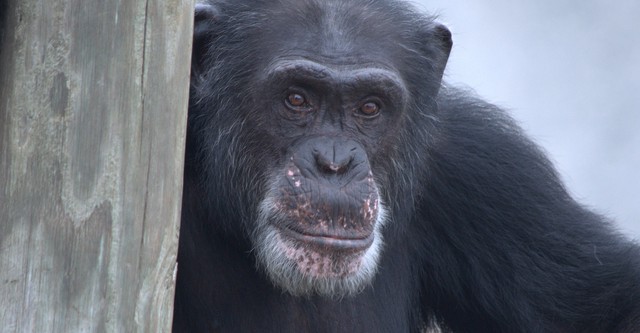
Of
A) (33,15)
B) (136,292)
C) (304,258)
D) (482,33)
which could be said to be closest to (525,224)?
(304,258)

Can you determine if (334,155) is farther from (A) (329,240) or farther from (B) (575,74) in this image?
(B) (575,74)

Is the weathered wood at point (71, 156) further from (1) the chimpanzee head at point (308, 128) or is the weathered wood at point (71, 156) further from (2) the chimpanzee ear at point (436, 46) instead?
(2) the chimpanzee ear at point (436, 46)

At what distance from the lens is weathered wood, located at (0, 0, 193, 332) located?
3240 mm

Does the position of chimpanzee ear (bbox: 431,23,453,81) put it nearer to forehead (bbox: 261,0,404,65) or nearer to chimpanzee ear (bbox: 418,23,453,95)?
chimpanzee ear (bbox: 418,23,453,95)

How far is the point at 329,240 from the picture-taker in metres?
4.34

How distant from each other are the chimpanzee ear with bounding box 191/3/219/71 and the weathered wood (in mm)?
1521

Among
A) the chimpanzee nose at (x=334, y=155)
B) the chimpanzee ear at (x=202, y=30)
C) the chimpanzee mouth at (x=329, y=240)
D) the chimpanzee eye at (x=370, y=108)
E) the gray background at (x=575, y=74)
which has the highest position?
the gray background at (x=575, y=74)

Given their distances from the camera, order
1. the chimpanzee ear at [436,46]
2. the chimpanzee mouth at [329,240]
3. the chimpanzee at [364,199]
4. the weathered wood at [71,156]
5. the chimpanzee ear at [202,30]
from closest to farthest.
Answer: the weathered wood at [71,156], the chimpanzee mouth at [329,240], the chimpanzee at [364,199], the chimpanzee ear at [202,30], the chimpanzee ear at [436,46]

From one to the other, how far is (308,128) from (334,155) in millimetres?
230

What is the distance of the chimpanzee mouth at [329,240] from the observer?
4340mm

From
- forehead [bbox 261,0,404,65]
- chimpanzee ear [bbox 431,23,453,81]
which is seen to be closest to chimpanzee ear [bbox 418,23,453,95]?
chimpanzee ear [bbox 431,23,453,81]

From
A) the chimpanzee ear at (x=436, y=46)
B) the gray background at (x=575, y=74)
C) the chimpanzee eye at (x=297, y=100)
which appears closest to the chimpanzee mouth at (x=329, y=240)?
the chimpanzee eye at (x=297, y=100)

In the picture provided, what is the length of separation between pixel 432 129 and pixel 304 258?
1.16m

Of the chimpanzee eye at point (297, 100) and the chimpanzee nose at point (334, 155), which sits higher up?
the chimpanzee eye at point (297, 100)
